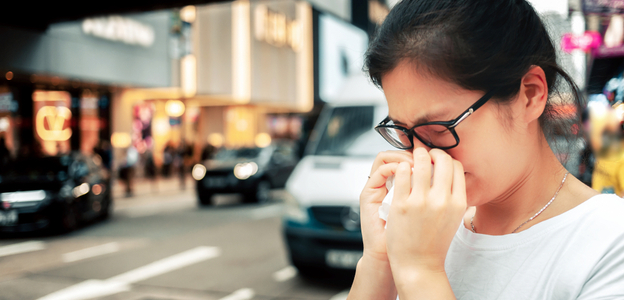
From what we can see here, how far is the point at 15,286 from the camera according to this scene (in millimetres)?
5629

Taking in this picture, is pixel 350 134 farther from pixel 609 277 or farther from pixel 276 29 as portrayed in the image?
pixel 276 29

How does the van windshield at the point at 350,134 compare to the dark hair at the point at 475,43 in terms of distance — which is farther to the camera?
the van windshield at the point at 350,134

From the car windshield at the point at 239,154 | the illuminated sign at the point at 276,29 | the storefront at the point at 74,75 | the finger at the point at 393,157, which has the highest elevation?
the illuminated sign at the point at 276,29

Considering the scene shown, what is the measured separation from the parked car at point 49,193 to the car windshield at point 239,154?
4545 mm

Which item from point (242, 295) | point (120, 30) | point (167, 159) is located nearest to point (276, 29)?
point (167, 159)

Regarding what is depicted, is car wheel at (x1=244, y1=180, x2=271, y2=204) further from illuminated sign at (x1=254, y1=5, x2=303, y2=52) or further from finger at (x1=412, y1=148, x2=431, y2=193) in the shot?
illuminated sign at (x1=254, y1=5, x2=303, y2=52)

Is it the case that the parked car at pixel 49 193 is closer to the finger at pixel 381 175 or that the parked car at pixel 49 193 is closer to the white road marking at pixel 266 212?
the white road marking at pixel 266 212

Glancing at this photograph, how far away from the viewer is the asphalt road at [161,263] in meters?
5.44

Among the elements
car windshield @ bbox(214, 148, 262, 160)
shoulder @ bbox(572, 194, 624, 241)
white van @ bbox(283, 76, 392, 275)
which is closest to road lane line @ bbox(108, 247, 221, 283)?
white van @ bbox(283, 76, 392, 275)

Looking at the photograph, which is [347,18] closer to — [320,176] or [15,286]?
[320,176]

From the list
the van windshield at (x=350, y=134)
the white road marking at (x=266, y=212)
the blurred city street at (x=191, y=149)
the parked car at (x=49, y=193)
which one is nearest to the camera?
the blurred city street at (x=191, y=149)

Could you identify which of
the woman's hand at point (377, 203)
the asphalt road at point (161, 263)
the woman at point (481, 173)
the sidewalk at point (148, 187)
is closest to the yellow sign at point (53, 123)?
the sidewalk at point (148, 187)

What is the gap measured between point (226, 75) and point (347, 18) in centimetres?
1782

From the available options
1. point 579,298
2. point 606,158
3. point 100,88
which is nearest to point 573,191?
point 579,298
